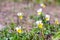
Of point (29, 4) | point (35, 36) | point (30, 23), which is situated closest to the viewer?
point (35, 36)

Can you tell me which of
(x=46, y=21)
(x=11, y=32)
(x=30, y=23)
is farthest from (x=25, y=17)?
(x=11, y=32)

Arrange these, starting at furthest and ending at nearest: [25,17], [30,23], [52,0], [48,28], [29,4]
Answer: [52,0] < [29,4] < [25,17] < [30,23] < [48,28]

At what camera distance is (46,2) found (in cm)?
732

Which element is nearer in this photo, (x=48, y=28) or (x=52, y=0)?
(x=48, y=28)

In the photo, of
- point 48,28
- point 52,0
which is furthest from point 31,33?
point 52,0

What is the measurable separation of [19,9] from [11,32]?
6.62 ft

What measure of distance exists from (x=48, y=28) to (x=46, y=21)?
0.29m

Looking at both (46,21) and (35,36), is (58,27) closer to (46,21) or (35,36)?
(46,21)

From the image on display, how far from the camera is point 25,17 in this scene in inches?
233

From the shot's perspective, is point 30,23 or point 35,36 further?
point 30,23


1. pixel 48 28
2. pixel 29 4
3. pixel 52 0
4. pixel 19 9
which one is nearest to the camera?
pixel 48 28

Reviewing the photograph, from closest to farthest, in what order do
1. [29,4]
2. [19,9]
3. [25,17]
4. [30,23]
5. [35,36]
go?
[35,36], [30,23], [25,17], [19,9], [29,4]

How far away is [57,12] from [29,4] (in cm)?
85

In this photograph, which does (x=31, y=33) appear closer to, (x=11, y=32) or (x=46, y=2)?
(x=11, y=32)
